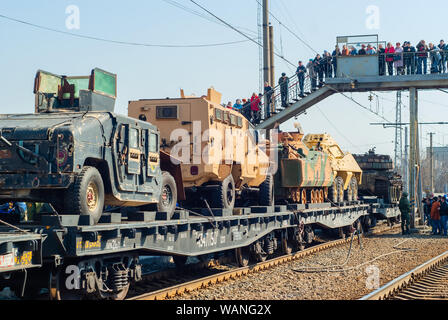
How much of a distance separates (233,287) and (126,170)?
364 cm

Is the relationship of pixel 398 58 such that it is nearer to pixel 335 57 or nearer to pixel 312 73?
pixel 335 57

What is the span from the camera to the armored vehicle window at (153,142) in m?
11.8

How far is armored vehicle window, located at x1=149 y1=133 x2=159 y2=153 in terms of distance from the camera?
11.8 m

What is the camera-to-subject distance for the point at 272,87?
1016 inches

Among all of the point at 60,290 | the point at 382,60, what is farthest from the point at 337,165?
the point at 60,290

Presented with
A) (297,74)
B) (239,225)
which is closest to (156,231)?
(239,225)

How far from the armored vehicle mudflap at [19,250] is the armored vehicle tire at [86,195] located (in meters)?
1.03

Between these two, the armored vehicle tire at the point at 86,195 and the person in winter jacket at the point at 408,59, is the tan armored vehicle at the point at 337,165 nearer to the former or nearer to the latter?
the person in winter jacket at the point at 408,59

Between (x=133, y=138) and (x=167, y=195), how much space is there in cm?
199

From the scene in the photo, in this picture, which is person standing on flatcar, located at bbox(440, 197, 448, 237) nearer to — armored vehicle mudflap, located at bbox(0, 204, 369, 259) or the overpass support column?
the overpass support column

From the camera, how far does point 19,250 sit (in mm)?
8016

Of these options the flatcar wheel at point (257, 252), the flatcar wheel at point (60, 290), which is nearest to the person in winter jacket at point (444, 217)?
the flatcar wheel at point (257, 252)

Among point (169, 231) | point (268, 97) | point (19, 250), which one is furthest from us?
point (268, 97)
